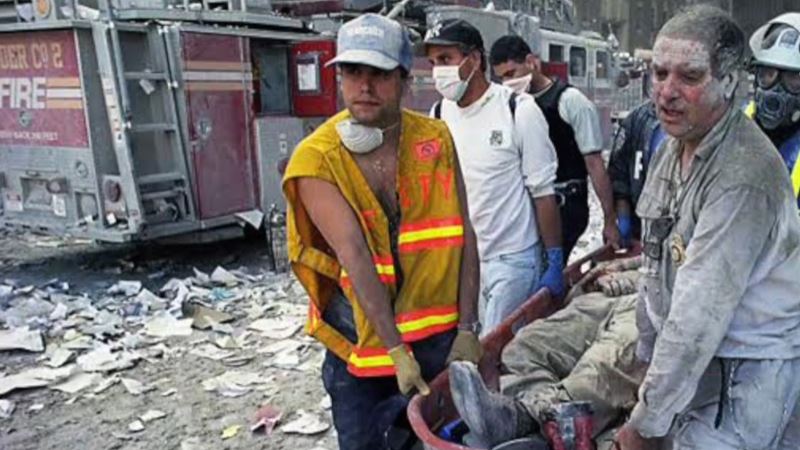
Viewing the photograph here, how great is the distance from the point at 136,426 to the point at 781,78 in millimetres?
3366

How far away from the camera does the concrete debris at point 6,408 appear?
166 inches

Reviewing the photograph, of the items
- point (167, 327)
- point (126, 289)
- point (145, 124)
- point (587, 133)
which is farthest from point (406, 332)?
point (145, 124)

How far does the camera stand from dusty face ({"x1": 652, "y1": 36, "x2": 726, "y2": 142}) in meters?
1.59

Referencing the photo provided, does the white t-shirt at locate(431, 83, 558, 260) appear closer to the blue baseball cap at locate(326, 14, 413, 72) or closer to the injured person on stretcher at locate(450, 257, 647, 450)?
the injured person on stretcher at locate(450, 257, 647, 450)

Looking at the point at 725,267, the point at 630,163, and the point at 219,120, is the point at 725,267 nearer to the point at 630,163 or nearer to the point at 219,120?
the point at 630,163

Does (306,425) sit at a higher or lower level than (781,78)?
lower

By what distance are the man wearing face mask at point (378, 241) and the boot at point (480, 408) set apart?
0.56ft

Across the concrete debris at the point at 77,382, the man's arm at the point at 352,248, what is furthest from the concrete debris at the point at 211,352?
the man's arm at the point at 352,248

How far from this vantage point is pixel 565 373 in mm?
2734

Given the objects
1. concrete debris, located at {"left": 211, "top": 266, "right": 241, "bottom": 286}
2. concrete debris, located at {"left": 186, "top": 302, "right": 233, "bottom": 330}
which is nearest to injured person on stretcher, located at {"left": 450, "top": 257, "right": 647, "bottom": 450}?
concrete debris, located at {"left": 186, "top": 302, "right": 233, "bottom": 330}

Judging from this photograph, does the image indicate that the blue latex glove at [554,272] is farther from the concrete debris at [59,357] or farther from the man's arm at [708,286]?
the concrete debris at [59,357]

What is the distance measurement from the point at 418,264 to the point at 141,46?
502 centimetres

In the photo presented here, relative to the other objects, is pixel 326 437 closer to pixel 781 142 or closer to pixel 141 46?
pixel 781 142

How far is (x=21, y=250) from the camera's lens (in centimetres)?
825
